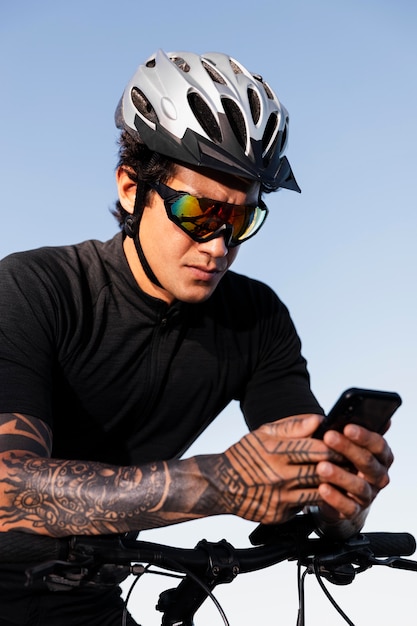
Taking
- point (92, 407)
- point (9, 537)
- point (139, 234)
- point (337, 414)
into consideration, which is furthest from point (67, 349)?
point (337, 414)

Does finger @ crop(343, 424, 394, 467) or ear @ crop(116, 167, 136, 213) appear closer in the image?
finger @ crop(343, 424, 394, 467)

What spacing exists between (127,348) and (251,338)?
2.57ft

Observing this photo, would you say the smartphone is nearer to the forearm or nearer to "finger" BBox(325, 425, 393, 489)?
"finger" BBox(325, 425, 393, 489)

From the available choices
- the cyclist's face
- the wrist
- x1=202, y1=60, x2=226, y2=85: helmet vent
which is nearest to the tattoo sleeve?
the wrist

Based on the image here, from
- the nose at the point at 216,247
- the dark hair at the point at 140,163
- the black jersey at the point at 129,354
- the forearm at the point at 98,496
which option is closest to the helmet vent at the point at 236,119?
the dark hair at the point at 140,163

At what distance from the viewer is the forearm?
307 centimetres

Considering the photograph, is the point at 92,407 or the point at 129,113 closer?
the point at 92,407

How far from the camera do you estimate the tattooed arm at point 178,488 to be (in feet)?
9.88

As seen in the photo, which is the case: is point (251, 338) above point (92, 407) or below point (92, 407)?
above

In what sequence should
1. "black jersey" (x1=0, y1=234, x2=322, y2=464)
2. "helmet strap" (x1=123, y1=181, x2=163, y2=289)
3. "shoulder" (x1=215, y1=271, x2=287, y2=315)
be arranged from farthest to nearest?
"shoulder" (x1=215, y1=271, x2=287, y2=315) < "helmet strap" (x1=123, y1=181, x2=163, y2=289) < "black jersey" (x1=0, y1=234, x2=322, y2=464)

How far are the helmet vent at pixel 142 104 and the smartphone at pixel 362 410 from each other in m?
2.41

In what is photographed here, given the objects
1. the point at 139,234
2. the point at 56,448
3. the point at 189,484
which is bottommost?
the point at 56,448

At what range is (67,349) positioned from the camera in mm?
4117

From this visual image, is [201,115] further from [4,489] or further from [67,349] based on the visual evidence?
[4,489]
